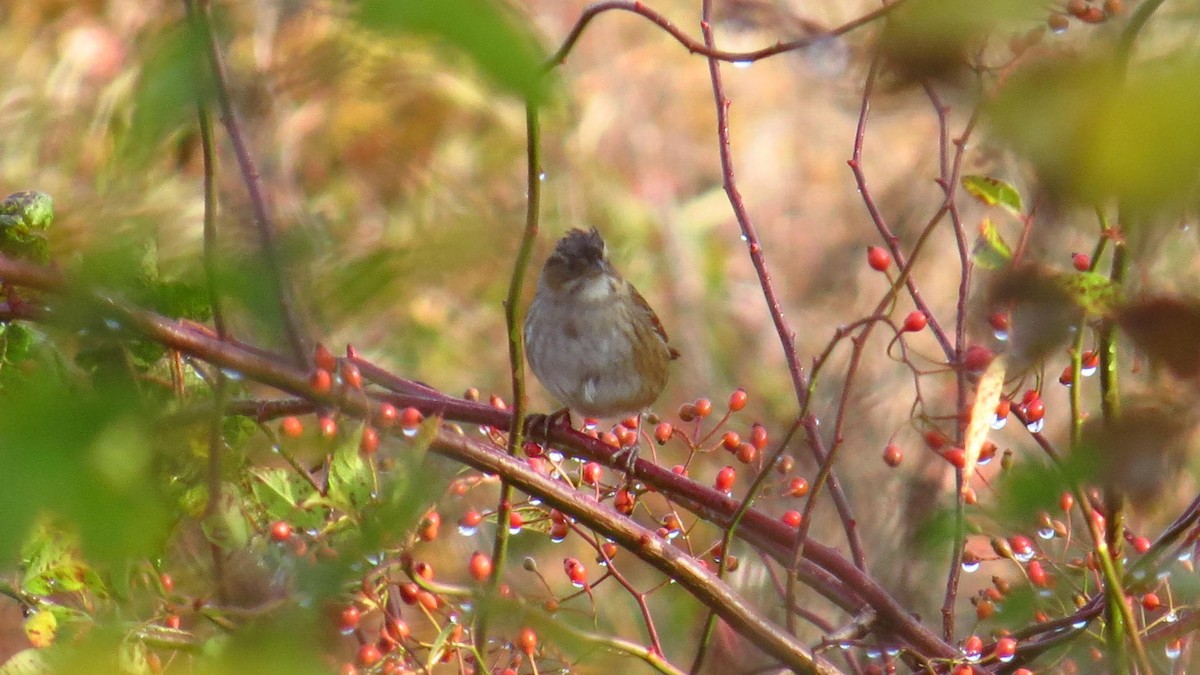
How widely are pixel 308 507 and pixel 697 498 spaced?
0.64m

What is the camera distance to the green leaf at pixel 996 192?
1777 mm

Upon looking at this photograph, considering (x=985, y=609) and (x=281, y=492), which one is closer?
(x=281, y=492)

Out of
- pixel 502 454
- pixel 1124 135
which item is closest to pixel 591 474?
pixel 502 454

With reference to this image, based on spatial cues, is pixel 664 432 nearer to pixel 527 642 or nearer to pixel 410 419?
pixel 527 642

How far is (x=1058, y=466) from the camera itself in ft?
2.84

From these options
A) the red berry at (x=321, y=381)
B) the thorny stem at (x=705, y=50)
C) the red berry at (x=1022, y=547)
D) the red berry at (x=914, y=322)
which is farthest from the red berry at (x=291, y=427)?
the red berry at (x=1022, y=547)

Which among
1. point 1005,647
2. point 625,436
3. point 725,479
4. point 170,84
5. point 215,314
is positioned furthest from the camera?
point 625,436

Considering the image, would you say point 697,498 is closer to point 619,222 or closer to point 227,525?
point 227,525

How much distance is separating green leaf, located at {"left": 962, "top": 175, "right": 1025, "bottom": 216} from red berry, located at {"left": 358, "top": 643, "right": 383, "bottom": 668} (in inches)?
40.1

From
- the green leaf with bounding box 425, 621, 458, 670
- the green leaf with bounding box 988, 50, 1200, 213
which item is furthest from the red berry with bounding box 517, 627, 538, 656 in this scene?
the green leaf with bounding box 988, 50, 1200, 213

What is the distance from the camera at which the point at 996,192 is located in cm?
179

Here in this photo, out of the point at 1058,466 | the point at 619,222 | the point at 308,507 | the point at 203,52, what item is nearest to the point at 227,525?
the point at 308,507

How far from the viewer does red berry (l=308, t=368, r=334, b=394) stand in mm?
1029

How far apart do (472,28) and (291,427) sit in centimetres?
97
